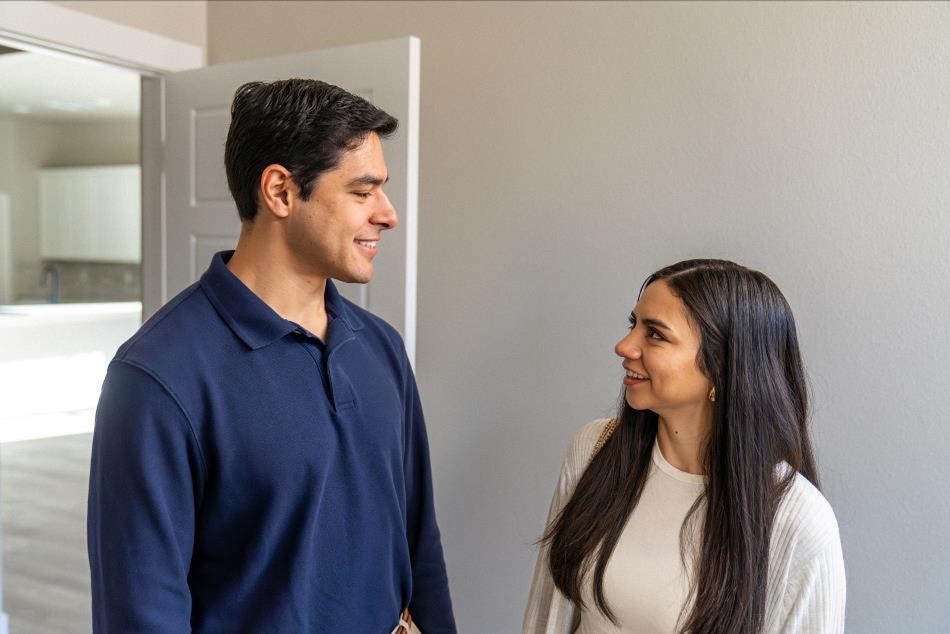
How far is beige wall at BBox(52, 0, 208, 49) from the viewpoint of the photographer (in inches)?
102

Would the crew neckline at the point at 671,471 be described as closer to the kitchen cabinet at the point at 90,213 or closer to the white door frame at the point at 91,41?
the white door frame at the point at 91,41

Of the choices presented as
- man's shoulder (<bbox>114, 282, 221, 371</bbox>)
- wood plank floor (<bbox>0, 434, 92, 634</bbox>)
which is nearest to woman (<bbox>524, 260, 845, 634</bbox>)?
man's shoulder (<bbox>114, 282, 221, 371</bbox>)

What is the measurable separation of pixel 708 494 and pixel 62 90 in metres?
6.82

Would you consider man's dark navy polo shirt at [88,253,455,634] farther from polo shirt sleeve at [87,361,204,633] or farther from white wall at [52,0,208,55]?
white wall at [52,0,208,55]

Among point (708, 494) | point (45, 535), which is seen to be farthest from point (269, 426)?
point (45, 535)

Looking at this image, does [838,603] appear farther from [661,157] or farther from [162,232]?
[162,232]

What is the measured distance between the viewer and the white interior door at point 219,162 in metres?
2.23

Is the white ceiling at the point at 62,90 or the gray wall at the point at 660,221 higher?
the white ceiling at the point at 62,90

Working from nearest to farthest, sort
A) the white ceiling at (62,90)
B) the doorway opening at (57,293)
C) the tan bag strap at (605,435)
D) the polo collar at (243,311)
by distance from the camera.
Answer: the polo collar at (243,311) < the tan bag strap at (605,435) < the doorway opening at (57,293) < the white ceiling at (62,90)

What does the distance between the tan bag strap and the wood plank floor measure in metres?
2.36

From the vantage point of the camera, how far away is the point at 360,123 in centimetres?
137

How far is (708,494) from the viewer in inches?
59.5

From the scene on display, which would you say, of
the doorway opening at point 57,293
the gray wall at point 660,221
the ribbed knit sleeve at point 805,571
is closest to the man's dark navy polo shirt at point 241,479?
the ribbed knit sleeve at point 805,571

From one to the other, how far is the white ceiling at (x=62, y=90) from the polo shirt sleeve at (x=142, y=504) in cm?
436
